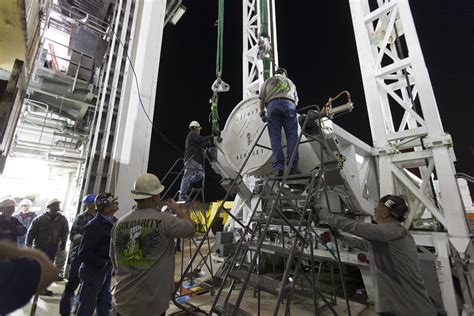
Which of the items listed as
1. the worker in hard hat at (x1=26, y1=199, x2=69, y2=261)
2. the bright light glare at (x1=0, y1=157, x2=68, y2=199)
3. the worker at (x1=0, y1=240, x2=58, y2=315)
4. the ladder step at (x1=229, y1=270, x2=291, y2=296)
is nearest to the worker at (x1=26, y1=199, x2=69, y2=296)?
the worker in hard hat at (x1=26, y1=199, x2=69, y2=261)

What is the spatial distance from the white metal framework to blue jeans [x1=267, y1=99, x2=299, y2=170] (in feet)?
7.13

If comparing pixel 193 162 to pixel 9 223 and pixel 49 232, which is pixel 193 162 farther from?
pixel 9 223

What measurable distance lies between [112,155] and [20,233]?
2525 mm

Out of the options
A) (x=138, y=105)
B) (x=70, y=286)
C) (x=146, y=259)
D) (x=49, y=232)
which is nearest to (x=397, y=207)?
(x=146, y=259)

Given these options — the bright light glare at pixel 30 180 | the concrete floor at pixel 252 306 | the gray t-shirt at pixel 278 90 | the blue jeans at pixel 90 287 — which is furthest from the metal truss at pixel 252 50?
the bright light glare at pixel 30 180

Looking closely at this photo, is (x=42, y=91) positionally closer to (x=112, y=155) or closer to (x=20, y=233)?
(x=112, y=155)

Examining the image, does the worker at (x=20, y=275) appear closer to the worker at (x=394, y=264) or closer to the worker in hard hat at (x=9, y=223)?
the worker at (x=394, y=264)

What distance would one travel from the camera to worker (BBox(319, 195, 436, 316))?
2.18 m

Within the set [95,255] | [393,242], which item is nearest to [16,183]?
[95,255]

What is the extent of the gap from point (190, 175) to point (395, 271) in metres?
4.19

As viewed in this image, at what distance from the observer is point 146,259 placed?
2.19 metres

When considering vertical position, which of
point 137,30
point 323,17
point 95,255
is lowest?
point 95,255

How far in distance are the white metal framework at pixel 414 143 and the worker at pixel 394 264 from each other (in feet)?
6.35

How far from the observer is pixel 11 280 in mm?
1049
